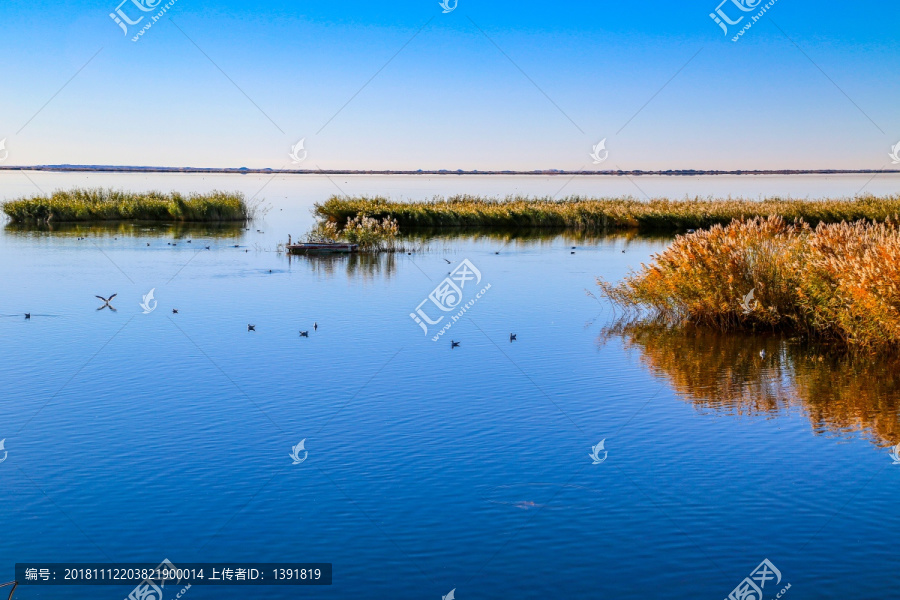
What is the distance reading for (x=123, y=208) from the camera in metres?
63.6

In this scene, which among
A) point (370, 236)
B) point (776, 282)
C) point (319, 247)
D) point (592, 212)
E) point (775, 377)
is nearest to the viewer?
point (775, 377)

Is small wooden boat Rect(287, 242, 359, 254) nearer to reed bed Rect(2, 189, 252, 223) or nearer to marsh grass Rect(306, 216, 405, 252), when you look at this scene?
marsh grass Rect(306, 216, 405, 252)

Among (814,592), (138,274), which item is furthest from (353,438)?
(138,274)

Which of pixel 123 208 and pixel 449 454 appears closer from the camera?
pixel 449 454

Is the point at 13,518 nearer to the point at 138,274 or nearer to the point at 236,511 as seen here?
the point at 236,511

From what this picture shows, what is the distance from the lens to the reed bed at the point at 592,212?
56812 mm

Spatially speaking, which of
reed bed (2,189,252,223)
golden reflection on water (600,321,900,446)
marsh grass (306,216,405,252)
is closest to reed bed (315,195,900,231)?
reed bed (2,189,252,223)

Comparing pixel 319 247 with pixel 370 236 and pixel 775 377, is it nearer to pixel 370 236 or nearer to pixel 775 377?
pixel 370 236

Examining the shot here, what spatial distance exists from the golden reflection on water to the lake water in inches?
3.2

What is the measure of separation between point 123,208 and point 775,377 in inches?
2151

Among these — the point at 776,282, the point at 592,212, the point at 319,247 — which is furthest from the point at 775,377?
the point at 592,212

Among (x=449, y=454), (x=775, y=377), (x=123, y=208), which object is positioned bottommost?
(x=449, y=454)

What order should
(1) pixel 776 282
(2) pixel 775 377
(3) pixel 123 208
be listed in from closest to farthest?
(2) pixel 775 377 → (1) pixel 776 282 → (3) pixel 123 208

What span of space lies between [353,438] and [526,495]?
3.28 metres
